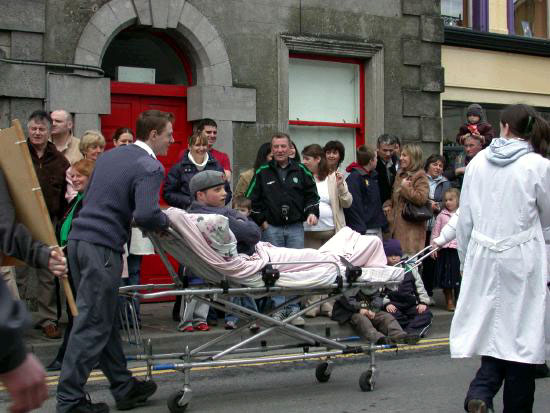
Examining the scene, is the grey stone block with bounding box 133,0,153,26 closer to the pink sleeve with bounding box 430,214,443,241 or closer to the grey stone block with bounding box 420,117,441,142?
the pink sleeve with bounding box 430,214,443,241

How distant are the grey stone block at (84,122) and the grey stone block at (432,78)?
564 cm

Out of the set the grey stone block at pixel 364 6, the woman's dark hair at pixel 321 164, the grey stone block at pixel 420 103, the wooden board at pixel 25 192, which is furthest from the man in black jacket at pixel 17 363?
the grey stone block at pixel 420 103

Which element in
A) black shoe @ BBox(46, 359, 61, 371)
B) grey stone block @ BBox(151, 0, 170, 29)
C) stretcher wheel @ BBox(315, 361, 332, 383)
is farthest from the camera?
grey stone block @ BBox(151, 0, 170, 29)

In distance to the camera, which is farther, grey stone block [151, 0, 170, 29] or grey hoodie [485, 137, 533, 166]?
grey stone block [151, 0, 170, 29]

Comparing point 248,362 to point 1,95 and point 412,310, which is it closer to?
point 412,310

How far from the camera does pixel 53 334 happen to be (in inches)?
371

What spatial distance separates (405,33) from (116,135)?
6.17 m

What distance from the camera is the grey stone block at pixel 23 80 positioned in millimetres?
11180

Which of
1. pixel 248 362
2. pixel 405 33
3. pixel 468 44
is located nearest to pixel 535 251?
pixel 248 362

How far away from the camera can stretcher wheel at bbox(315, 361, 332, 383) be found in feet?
26.2

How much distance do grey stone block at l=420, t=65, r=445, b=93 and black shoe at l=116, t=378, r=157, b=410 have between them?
9131 mm

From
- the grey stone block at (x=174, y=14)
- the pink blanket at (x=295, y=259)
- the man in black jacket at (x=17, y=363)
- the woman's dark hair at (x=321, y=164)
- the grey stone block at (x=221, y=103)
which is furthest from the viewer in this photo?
the grey stone block at (x=221, y=103)

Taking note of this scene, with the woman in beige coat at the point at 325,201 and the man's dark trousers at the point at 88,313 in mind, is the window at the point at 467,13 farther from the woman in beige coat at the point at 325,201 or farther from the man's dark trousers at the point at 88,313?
the man's dark trousers at the point at 88,313

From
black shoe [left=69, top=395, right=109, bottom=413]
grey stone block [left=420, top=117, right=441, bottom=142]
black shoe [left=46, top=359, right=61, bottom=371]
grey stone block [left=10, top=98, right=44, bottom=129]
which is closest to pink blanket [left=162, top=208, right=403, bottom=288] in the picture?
black shoe [left=69, top=395, right=109, bottom=413]
